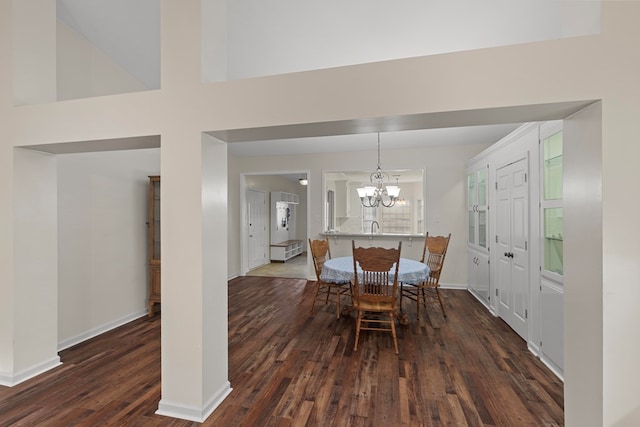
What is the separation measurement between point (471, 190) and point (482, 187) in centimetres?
60

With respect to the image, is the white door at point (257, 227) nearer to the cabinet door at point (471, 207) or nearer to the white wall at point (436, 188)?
the white wall at point (436, 188)

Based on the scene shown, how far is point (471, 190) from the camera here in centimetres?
482

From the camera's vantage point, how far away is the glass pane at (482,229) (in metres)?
4.12

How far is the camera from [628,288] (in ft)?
4.52

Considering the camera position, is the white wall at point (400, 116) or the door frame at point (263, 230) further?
the door frame at point (263, 230)

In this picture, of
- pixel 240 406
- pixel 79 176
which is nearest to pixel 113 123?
pixel 79 176

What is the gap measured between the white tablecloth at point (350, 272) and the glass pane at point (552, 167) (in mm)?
1456

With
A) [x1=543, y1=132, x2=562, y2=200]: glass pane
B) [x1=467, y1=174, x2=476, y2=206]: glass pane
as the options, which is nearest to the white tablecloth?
[x1=543, y1=132, x2=562, y2=200]: glass pane

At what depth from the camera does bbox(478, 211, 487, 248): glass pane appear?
13.5 ft

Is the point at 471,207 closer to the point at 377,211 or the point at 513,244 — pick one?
the point at 513,244

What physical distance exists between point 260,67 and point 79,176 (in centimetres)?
233

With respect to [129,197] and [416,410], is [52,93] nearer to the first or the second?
[129,197]

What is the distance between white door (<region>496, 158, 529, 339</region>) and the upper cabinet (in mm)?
464

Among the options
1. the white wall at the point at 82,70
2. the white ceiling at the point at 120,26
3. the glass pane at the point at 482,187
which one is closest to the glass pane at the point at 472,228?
the glass pane at the point at 482,187
